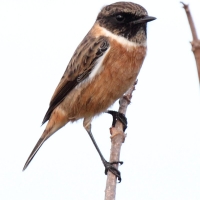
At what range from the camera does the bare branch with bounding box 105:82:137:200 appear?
3117mm

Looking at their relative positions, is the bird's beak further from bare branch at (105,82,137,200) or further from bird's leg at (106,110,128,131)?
bird's leg at (106,110,128,131)

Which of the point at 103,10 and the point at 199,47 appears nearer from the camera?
the point at 199,47

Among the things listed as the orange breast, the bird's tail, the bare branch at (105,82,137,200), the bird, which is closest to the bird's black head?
the bird

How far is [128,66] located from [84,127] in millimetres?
1113

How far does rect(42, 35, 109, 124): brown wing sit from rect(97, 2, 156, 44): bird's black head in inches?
8.8

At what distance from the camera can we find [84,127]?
6145 millimetres

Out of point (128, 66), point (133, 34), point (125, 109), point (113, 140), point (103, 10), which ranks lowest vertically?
point (113, 140)

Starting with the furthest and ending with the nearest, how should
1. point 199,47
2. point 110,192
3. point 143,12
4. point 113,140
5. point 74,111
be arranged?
point 74,111 < point 143,12 < point 113,140 < point 110,192 < point 199,47

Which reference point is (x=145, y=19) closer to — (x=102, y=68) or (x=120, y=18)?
(x=120, y=18)

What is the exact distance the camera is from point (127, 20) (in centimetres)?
571

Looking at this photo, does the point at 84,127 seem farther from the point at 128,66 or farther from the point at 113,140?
the point at 113,140

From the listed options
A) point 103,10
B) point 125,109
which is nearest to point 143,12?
point 103,10

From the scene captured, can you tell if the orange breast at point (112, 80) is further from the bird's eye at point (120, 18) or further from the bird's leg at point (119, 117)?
the bird's eye at point (120, 18)

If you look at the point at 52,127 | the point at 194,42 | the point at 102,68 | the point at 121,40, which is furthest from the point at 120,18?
the point at 194,42
